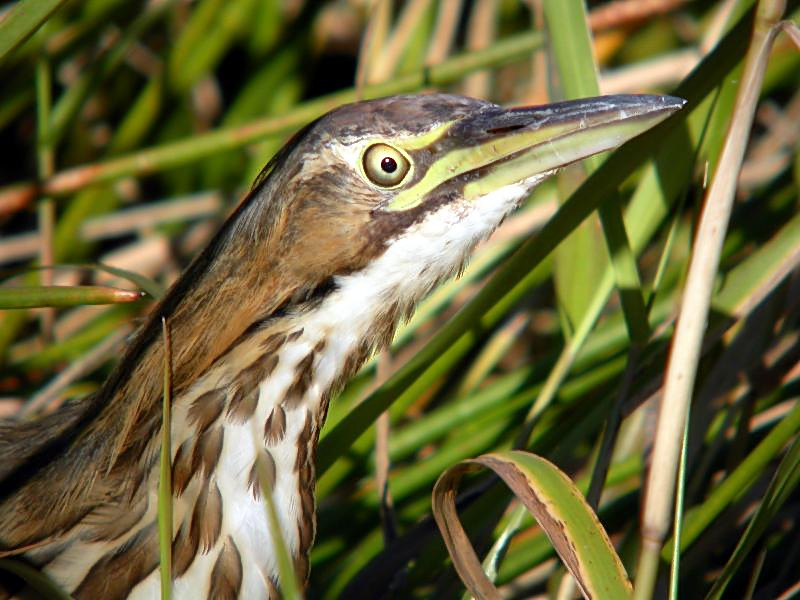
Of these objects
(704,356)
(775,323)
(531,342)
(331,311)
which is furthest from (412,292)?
(531,342)

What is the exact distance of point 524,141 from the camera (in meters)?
1.45

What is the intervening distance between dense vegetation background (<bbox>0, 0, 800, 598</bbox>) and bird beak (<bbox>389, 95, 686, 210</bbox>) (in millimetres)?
112

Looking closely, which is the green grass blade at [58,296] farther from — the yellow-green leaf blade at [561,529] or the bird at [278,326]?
the yellow-green leaf blade at [561,529]

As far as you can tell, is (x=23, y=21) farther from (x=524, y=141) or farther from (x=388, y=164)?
(x=524, y=141)

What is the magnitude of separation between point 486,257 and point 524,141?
3.57ft

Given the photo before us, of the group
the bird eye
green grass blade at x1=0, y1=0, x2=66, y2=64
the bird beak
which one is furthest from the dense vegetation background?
the bird eye

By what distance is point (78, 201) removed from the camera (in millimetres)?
3061

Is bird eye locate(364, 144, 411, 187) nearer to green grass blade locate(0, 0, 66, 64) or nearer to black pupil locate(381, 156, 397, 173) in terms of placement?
black pupil locate(381, 156, 397, 173)

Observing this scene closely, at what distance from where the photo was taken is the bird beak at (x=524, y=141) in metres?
1.43

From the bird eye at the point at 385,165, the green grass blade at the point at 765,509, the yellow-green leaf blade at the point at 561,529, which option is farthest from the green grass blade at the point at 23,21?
the green grass blade at the point at 765,509

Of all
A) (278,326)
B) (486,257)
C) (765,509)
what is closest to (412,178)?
(278,326)

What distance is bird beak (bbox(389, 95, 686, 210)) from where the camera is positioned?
143 cm

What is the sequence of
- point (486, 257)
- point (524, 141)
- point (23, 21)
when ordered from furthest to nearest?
point (486, 257) → point (524, 141) → point (23, 21)

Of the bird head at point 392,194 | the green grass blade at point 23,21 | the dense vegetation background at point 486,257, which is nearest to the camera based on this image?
the green grass blade at point 23,21
